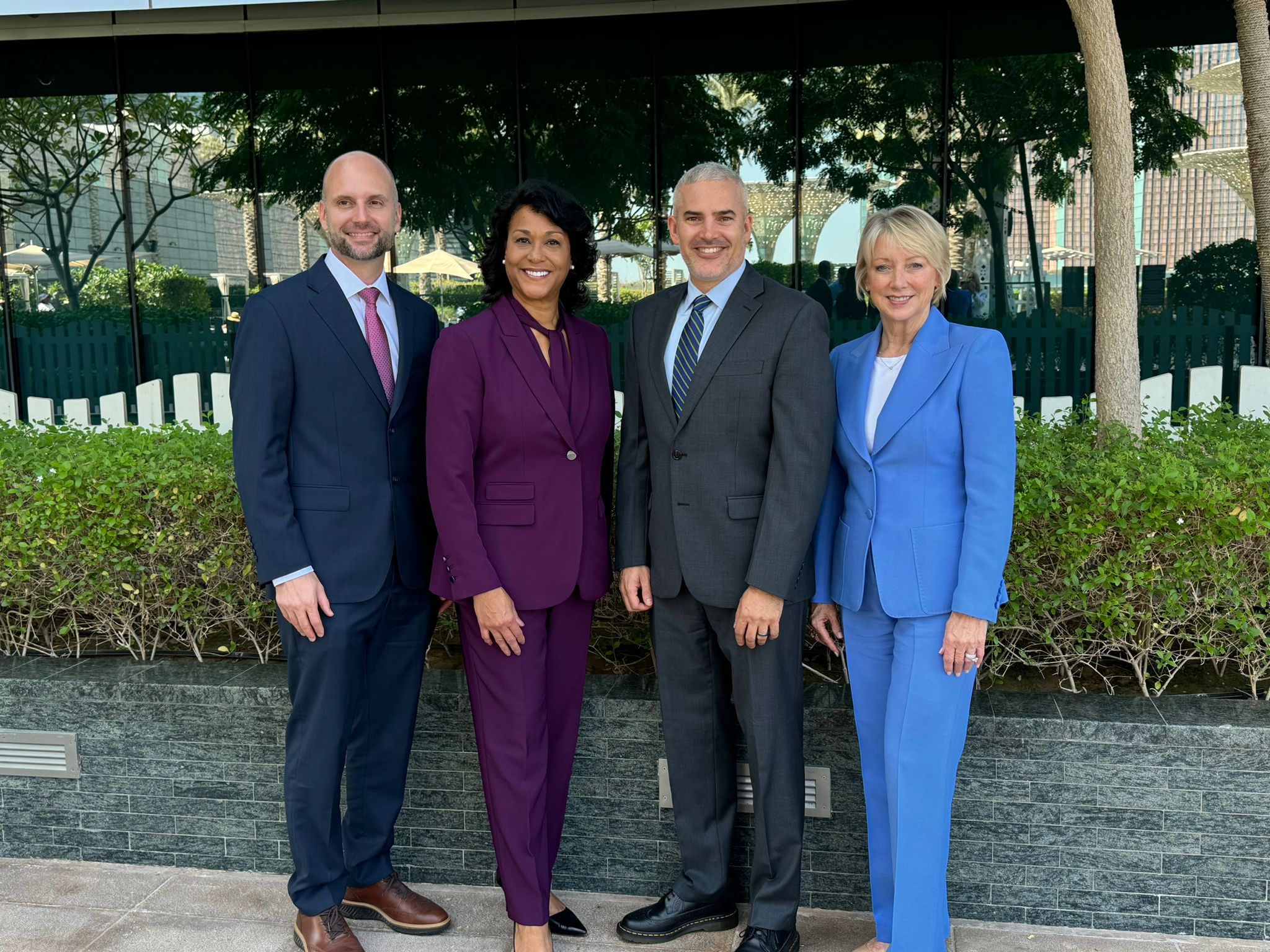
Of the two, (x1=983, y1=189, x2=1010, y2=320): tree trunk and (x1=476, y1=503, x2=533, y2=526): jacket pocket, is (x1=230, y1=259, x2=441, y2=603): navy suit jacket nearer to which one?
(x1=476, y1=503, x2=533, y2=526): jacket pocket

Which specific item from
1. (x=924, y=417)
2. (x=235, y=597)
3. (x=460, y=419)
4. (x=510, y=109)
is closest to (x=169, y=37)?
(x=510, y=109)

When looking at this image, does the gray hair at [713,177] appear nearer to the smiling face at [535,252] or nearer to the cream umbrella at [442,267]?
the smiling face at [535,252]

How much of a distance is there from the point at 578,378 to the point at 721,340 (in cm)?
42

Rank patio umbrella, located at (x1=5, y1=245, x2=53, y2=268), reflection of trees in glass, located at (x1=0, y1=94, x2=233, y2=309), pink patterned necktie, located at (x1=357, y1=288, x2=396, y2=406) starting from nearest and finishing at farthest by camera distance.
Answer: pink patterned necktie, located at (x1=357, y1=288, x2=396, y2=406)
reflection of trees in glass, located at (x1=0, y1=94, x2=233, y2=309)
patio umbrella, located at (x1=5, y1=245, x2=53, y2=268)

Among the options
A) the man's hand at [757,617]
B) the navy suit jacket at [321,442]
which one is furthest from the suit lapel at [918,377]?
the navy suit jacket at [321,442]

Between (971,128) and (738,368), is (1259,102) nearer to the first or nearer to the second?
(738,368)

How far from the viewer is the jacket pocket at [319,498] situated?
2.87 meters

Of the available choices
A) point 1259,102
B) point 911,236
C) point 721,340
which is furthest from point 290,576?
point 1259,102

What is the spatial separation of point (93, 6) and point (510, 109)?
3000 millimetres

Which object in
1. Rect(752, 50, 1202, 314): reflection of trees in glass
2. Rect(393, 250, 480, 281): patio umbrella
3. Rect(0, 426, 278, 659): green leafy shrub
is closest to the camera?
Rect(0, 426, 278, 659): green leafy shrub

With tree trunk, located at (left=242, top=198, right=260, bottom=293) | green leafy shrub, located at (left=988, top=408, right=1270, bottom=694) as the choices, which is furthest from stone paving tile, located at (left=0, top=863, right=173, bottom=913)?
tree trunk, located at (left=242, top=198, right=260, bottom=293)

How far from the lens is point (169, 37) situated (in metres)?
8.97

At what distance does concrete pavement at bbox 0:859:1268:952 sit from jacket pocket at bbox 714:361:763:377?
1628 millimetres

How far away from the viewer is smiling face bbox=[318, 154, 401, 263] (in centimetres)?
295
